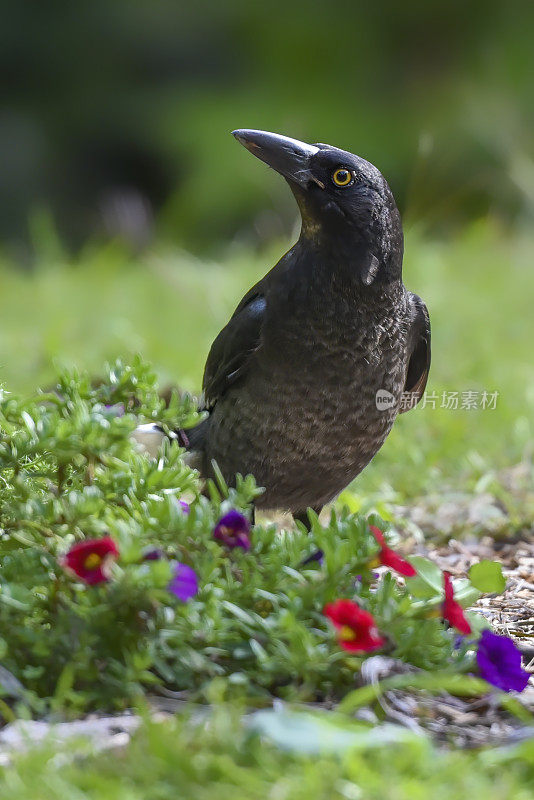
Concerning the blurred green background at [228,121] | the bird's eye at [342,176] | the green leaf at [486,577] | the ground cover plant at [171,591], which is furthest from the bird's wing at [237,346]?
the blurred green background at [228,121]

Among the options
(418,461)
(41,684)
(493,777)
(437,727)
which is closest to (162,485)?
(41,684)

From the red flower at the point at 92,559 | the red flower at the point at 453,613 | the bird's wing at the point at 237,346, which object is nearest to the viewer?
the red flower at the point at 92,559

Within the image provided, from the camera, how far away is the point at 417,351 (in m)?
3.18

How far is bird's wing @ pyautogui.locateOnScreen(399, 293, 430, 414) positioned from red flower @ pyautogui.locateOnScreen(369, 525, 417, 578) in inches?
46.0

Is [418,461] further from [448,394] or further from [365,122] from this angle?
[365,122]

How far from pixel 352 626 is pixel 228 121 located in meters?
7.13

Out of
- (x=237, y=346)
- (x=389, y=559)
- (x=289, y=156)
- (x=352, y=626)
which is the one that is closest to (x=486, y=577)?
(x=389, y=559)

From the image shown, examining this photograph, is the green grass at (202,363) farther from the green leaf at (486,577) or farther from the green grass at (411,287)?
the green leaf at (486,577)

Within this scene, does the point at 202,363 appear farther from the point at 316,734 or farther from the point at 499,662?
the point at 316,734

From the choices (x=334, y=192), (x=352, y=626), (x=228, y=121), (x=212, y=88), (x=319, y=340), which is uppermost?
(x=212, y=88)

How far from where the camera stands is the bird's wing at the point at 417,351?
120 inches

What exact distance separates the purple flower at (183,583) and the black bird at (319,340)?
1.03 m

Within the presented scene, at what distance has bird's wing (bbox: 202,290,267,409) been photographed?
2.85 metres

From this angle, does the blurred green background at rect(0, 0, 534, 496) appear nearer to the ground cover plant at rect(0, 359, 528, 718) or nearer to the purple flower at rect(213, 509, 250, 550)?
the ground cover plant at rect(0, 359, 528, 718)
